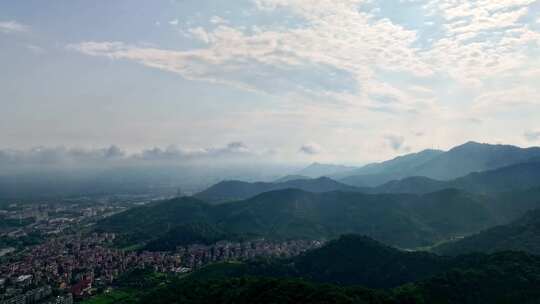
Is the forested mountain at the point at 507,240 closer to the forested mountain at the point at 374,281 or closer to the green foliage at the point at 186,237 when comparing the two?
the forested mountain at the point at 374,281

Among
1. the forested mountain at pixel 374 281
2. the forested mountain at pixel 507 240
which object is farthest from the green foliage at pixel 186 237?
the forested mountain at pixel 507 240

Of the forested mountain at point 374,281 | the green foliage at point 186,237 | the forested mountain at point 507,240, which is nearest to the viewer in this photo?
the forested mountain at point 374,281

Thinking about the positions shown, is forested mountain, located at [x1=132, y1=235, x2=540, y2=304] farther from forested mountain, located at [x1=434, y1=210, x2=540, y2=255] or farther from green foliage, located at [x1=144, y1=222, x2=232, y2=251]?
green foliage, located at [x1=144, y1=222, x2=232, y2=251]

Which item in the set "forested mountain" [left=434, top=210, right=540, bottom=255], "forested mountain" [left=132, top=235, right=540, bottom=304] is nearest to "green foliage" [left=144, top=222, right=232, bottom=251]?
"forested mountain" [left=132, top=235, right=540, bottom=304]

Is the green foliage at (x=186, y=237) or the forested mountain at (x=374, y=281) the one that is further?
the green foliage at (x=186, y=237)

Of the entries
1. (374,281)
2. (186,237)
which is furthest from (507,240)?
(186,237)

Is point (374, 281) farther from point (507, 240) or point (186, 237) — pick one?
point (186, 237)

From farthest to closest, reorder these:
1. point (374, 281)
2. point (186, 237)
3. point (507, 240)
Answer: point (186, 237), point (507, 240), point (374, 281)

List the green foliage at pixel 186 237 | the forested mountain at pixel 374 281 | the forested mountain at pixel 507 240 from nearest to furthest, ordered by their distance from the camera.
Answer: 1. the forested mountain at pixel 374 281
2. the forested mountain at pixel 507 240
3. the green foliage at pixel 186 237

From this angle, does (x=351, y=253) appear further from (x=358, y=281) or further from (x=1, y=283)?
(x=1, y=283)
